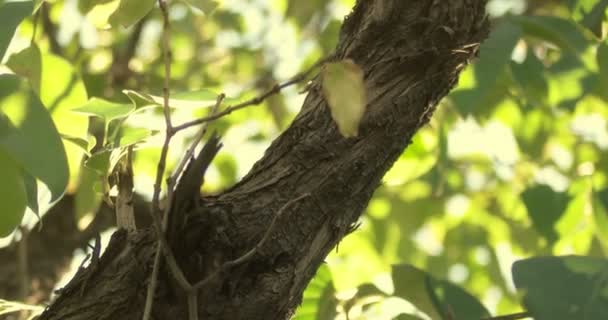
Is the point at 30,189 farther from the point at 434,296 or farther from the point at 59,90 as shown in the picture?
the point at 434,296

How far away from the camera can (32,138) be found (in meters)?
0.48

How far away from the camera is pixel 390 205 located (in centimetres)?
130

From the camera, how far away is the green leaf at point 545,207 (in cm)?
83

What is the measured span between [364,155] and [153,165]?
2.34ft

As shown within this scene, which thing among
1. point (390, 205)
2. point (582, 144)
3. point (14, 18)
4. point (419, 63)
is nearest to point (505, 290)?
point (390, 205)

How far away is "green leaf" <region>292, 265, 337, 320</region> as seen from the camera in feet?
2.25

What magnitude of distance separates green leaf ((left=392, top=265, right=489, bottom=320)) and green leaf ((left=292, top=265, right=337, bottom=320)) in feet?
0.17

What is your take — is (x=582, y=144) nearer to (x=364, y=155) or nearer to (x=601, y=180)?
(x=601, y=180)

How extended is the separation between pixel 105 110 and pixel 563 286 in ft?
1.00

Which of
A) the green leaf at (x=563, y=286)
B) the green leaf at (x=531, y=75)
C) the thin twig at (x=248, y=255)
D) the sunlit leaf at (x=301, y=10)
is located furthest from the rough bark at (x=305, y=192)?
the sunlit leaf at (x=301, y=10)

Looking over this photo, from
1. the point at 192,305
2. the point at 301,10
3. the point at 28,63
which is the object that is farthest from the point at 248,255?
the point at 301,10

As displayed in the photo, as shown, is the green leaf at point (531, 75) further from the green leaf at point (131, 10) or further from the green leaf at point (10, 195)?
the green leaf at point (10, 195)

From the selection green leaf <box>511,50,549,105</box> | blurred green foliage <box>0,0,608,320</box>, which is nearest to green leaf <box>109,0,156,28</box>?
blurred green foliage <box>0,0,608,320</box>

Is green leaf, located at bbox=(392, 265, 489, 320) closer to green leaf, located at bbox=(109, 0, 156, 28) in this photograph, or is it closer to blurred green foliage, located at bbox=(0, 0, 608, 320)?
blurred green foliage, located at bbox=(0, 0, 608, 320)
